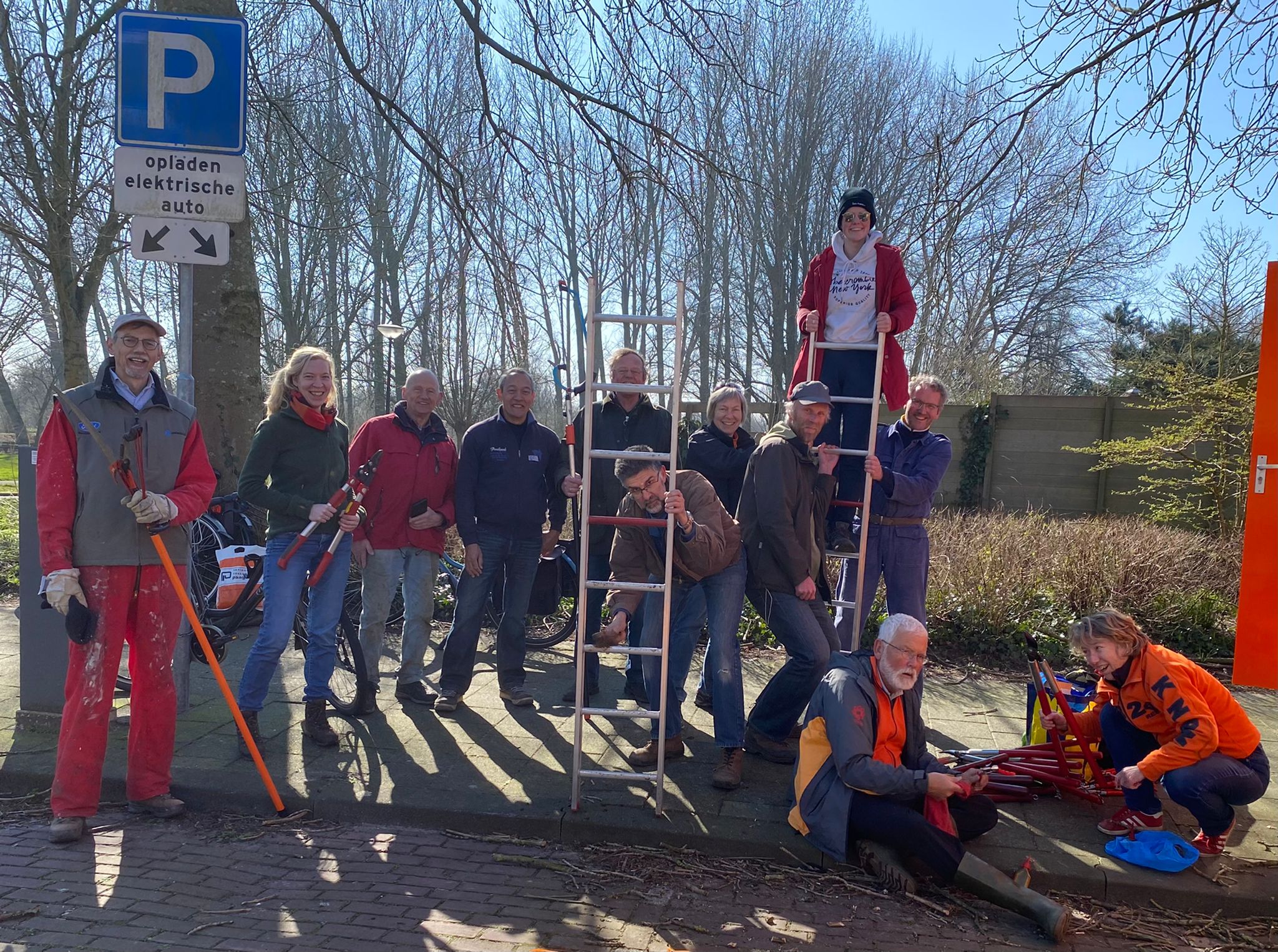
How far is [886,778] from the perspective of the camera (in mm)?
3904

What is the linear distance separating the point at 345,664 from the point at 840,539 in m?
3.34

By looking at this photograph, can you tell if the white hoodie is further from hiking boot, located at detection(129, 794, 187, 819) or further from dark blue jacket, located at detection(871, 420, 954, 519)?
hiking boot, located at detection(129, 794, 187, 819)

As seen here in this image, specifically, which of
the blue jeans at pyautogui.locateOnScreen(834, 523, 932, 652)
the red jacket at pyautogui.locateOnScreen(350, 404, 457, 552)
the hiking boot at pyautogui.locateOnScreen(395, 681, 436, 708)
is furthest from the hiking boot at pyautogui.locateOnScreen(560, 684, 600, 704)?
the blue jeans at pyautogui.locateOnScreen(834, 523, 932, 652)

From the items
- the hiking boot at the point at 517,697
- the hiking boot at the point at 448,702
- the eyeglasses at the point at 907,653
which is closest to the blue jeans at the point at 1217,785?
the eyeglasses at the point at 907,653

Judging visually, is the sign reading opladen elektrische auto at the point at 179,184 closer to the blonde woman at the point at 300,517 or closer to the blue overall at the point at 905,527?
the blonde woman at the point at 300,517

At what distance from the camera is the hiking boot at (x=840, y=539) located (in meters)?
5.32

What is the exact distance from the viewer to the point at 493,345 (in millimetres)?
7559

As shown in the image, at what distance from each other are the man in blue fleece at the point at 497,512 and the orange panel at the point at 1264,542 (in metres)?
4.27

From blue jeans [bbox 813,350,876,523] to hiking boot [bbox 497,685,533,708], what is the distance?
7.22 ft

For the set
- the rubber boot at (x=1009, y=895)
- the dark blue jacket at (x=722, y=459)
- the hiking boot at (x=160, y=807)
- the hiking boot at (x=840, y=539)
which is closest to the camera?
the rubber boot at (x=1009, y=895)

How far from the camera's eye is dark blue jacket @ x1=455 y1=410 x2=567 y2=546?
5.76m

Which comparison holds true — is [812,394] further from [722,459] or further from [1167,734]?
[1167,734]

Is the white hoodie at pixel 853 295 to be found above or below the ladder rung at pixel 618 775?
above

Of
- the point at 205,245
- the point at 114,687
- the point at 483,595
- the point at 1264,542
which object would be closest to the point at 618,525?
the point at 483,595
